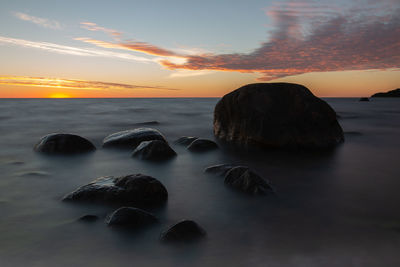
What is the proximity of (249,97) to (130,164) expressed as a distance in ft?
11.6

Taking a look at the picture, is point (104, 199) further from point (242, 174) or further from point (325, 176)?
point (325, 176)

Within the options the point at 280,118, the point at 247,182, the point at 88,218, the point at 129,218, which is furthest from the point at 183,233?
the point at 280,118

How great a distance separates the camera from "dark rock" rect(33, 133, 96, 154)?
6.76 metres

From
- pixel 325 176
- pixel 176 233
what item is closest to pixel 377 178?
pixel 325 176

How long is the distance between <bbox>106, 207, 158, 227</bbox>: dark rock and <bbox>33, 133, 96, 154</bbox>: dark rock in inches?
165

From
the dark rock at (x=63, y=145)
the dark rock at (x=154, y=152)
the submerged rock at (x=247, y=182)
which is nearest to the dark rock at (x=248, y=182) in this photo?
the submerged rock at (x=247, y=182)

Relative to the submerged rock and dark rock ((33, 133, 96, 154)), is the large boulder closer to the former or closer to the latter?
the submerged rock

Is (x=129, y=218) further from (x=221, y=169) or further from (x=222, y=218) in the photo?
(x=221, y=169)

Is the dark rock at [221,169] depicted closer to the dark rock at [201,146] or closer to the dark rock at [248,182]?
the dark rock at [248,182]

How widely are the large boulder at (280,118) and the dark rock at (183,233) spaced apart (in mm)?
4532

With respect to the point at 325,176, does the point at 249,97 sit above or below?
above

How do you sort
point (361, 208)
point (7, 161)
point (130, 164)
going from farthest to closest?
1. point (7, 161)
2. point (130, 164)
3. point (361, 208)

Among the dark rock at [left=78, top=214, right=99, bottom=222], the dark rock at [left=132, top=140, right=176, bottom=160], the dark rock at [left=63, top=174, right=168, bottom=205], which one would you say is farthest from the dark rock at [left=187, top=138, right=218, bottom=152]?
the dark rock at [left=78, top=214, right=99, bottom=222]

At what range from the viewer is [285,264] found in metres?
2.50
